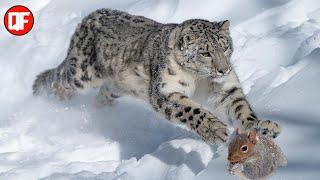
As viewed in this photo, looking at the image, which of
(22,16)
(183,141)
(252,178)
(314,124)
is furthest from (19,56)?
(252,178)

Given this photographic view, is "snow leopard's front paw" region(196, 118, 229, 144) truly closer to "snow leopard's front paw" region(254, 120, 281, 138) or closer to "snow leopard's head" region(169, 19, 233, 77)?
"snow leopard's front paw" region(254, 120, 281, 138)

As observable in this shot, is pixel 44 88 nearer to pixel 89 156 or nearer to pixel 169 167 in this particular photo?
pixel 89 156

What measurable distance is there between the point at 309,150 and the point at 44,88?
4721mm

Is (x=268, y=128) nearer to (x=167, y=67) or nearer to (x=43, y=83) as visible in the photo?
(x=167, y=67)

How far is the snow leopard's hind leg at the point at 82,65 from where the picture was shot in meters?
9.11

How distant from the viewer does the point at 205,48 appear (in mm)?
7574

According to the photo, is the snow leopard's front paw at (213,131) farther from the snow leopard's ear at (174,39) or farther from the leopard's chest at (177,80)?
the snow leopard's ear at (174,39)

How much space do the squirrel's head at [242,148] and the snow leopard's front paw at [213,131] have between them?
1598 millimetres

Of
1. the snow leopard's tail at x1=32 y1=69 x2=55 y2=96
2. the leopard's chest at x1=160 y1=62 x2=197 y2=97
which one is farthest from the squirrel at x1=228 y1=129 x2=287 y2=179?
the snow leopard's tail at x1=32 y1=69 x2=55 y2=96

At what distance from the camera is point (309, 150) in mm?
6285

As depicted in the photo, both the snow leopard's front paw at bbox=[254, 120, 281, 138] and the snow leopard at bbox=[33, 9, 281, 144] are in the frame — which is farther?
the snow leopard at bbox=[33, 9, 281, 144]

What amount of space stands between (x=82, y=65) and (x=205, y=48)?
2.10 m

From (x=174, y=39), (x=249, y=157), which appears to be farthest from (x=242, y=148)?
(x=174, y=39)

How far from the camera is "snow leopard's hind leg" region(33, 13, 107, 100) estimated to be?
9.11 m
